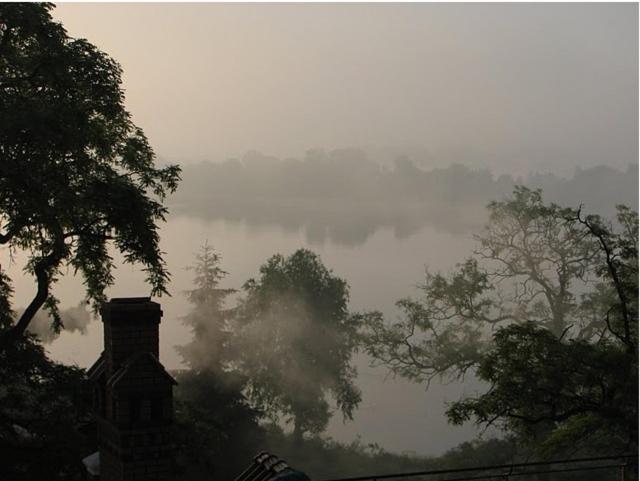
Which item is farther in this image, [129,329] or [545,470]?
[545,470]

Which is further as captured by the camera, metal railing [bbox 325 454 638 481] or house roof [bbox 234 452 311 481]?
metal railing [bbox 325 454 638 481]

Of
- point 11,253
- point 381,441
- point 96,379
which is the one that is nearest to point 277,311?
point 381,441

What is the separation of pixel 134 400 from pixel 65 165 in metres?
14.0

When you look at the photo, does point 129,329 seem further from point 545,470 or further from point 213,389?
point 213,389

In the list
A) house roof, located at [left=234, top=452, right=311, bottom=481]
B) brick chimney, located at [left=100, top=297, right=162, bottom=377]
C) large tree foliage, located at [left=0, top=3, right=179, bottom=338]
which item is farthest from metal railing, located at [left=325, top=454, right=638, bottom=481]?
large tree foliage, located at [left=0, top=3, right=179, bottom=338]

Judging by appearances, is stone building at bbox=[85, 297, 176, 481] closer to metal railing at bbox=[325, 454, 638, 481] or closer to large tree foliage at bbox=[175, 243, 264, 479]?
metal railing at bbox=[325, 454, 638, 481]

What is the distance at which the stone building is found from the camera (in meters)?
9.07

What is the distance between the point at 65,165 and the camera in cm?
2164

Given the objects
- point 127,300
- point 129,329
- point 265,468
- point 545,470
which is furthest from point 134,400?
point 545,470

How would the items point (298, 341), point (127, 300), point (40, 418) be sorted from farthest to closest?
point (298, 341)
point (40, 418)
point (127, 300)

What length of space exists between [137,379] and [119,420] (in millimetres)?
512

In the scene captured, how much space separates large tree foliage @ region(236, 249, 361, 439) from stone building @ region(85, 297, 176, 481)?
44.7 m

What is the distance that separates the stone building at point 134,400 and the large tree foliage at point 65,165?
1133 cm

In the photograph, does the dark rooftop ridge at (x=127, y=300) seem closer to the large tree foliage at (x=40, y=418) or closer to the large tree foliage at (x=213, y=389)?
the large tree foliage at (x=40, y=418)
